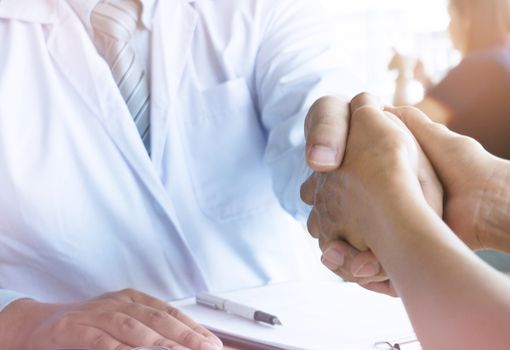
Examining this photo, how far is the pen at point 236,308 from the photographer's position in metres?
0.73

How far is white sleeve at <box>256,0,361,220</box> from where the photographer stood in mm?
997

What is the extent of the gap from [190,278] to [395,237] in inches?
22.3

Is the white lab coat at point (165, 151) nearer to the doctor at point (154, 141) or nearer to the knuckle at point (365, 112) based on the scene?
the doctor at point (154, 141)

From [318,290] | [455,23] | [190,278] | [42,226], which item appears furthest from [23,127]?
[455,23]

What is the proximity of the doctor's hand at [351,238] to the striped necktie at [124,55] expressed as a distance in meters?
0.29

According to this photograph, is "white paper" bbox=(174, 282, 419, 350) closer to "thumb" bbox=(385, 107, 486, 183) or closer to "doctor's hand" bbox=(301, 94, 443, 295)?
"doctor's hand" bbox=(301, 94, 443, 295)

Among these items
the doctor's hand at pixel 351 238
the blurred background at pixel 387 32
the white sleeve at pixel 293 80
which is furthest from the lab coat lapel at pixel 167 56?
the blurred background at pixel 387 32

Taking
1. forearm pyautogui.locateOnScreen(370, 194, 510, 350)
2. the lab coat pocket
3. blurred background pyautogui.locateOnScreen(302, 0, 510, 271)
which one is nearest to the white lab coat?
the lab coat pocket

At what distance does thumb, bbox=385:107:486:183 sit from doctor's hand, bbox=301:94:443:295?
0.7 inches

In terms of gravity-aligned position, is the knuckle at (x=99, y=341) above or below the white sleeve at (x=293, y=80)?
below

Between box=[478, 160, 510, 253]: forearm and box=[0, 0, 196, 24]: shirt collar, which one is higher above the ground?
box=[0, 0, 196, 24]: shirt collar

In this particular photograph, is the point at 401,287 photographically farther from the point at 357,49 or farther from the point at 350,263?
the point at 357,49

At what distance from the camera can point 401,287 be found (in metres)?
0.48

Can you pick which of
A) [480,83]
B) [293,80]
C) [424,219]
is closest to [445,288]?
[424,219]
